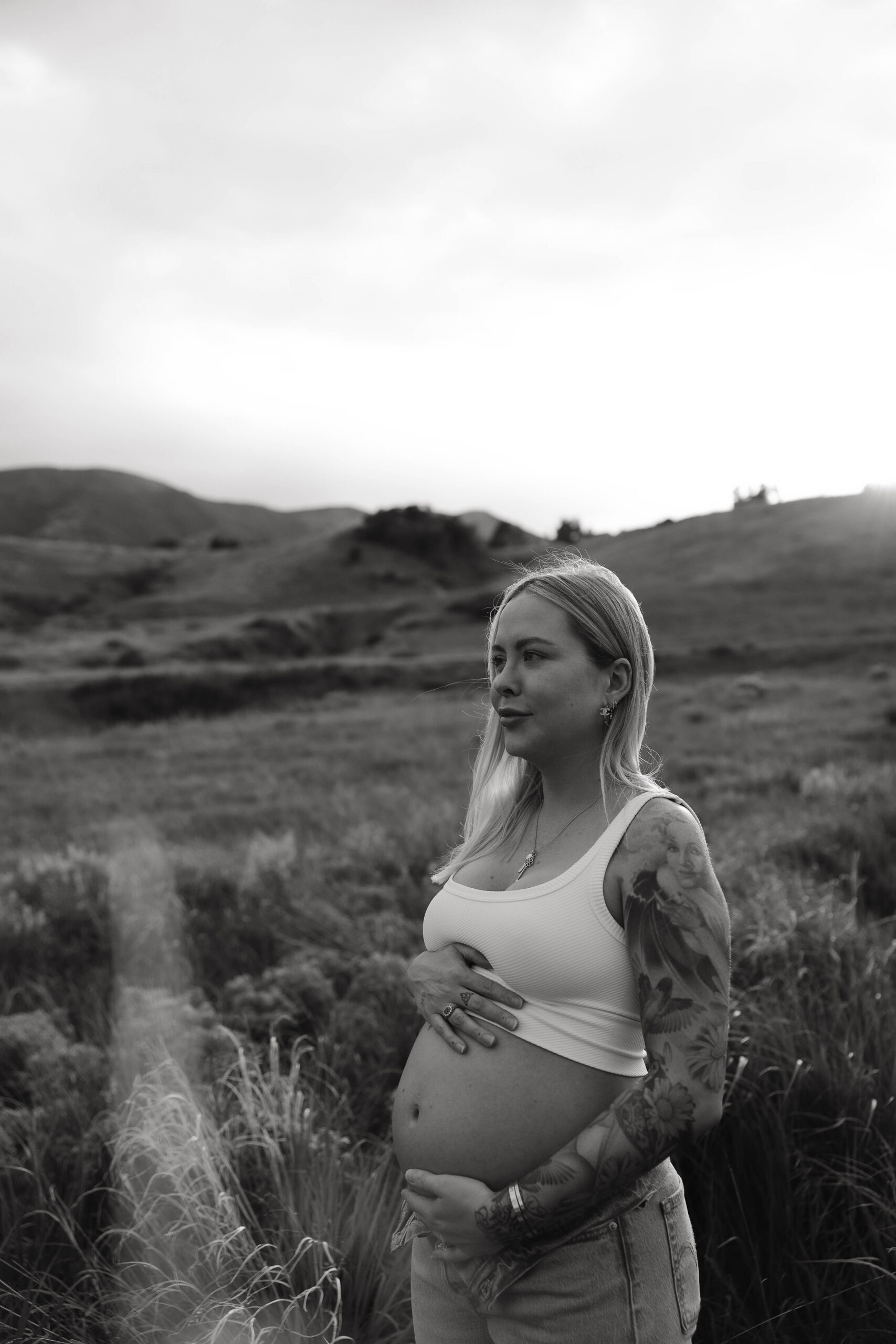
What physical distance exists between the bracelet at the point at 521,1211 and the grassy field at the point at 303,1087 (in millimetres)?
1200

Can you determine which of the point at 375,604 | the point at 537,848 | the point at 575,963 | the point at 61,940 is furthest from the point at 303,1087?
the point at 375,604

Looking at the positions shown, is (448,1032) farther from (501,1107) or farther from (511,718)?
(511,718)

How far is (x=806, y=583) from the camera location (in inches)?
2283

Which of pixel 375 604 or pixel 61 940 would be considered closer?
pixel 61 940

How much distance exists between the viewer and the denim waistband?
211 centimetres

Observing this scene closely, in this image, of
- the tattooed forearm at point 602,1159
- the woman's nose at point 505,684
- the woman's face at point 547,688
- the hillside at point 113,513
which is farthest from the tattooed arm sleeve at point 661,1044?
the hillside at point 113,513

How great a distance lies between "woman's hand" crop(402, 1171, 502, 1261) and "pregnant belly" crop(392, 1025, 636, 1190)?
78 millimetres

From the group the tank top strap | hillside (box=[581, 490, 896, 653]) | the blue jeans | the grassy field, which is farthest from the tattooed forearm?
hillside (box=[581, 490, 896, 653])

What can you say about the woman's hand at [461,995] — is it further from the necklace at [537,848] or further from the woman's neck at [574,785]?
the woman's neck at [574,785]

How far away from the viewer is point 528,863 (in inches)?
93.8

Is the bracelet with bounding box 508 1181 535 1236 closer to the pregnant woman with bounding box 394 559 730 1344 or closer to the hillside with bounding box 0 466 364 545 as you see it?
the pregnant woman with bounding box 394 559 730 1344

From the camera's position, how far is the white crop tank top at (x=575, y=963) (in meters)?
2.13

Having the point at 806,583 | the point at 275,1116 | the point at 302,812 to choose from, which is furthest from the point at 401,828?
the point at 806,583

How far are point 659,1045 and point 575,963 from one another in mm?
244
